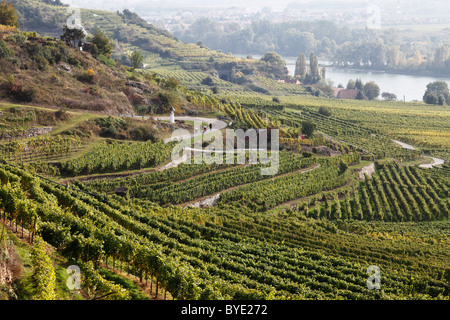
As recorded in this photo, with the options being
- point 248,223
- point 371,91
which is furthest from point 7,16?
point 371,91

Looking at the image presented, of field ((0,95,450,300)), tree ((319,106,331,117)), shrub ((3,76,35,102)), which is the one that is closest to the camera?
field ((0,95,450,300))

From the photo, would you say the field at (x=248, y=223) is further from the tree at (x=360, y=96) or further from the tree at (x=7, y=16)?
the tree at (x=360, y=96)

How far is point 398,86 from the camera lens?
613ft

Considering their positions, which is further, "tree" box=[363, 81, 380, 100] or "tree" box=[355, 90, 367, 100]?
"tree" box=[355, 90, 367, 100]

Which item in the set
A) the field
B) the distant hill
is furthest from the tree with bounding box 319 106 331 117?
the distant hill

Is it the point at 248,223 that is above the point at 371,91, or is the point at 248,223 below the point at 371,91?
below

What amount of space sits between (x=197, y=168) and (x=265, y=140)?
16.8 meters

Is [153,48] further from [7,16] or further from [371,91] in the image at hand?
[7,16]

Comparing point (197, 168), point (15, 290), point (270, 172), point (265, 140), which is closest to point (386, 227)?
point (270, 172)

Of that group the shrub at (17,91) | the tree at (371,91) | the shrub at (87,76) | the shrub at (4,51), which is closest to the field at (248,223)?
the shrub at (17,91)

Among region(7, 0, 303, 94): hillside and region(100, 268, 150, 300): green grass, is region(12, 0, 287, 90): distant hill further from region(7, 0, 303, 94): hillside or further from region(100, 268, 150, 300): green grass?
region(100, 268, 150, 300): green grass

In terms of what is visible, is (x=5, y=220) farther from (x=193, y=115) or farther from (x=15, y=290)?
(x=193, y=115)

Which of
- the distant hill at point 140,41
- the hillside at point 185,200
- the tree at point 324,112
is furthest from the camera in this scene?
the distant hill at point 140,41

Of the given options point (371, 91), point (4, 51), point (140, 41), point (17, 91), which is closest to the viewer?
point (17, 91)
